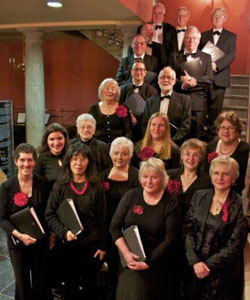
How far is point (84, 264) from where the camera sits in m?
2.70

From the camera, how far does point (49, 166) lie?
288 centimetres

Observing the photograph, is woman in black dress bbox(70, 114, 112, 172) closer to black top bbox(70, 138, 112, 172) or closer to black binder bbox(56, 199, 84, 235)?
black top bbox(70, 138, 112, 172)

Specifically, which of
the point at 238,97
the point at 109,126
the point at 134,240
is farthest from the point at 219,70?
the point at 134,240

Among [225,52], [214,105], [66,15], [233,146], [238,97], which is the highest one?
[66,15]

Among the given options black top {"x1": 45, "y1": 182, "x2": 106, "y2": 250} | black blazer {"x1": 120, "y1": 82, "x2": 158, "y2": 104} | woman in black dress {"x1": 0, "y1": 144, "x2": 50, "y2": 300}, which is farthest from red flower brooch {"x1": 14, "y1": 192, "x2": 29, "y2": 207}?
black blazer {"x1": 120, "y1": 82, "x2": 158, "y2": 104}

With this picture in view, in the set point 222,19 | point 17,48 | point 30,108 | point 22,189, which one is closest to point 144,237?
point 22,189

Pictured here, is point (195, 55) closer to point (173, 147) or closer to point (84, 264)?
point (173, 147)

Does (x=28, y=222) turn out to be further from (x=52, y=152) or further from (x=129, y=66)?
(x=129, y=66)

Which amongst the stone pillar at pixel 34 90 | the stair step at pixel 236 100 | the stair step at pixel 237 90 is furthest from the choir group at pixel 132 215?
the stone pillar at pixel 34 90

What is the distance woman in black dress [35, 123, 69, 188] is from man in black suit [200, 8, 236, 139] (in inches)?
90.3

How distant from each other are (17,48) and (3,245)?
8896 millimetres

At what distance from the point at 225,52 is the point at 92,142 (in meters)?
2.55

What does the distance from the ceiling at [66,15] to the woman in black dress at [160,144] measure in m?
2.63

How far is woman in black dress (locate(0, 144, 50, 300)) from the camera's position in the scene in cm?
254
